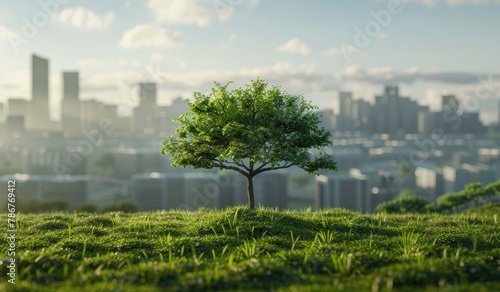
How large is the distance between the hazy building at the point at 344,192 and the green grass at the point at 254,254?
125210 mm

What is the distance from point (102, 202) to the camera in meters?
169

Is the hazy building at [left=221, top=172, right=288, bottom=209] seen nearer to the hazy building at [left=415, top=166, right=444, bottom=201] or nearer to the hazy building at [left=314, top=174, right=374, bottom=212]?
the hazy building at [left=314, top=174, right=374, bottom=212]

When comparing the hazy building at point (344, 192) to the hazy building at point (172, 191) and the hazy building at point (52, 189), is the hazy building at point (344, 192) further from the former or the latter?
the hazy building at point (52, 189)

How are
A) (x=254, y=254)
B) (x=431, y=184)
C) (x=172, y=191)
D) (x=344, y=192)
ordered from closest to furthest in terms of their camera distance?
(x=254, y=254) → (x=344, y=192) → (x=172, y=191) → (x=431, y=184)

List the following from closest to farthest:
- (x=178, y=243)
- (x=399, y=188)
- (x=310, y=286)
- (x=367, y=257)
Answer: (x=310, y=286) → (x=367, y=257) → (x=178, y=243) → (x=399, y=188)

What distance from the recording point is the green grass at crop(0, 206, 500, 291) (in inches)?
427

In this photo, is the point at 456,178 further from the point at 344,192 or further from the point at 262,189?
the point at 262,189

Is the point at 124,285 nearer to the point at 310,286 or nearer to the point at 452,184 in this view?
the point at 310,286

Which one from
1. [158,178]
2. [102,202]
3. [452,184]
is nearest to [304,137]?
[158,178]

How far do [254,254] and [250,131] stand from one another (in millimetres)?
5627

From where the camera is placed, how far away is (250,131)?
1822 centimetres

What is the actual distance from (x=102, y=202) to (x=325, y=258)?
16509 centimetres

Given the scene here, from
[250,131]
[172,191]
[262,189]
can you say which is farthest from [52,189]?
[250,131]

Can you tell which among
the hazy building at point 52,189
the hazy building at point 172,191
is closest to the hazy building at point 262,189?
the hazy building at point 172,191
